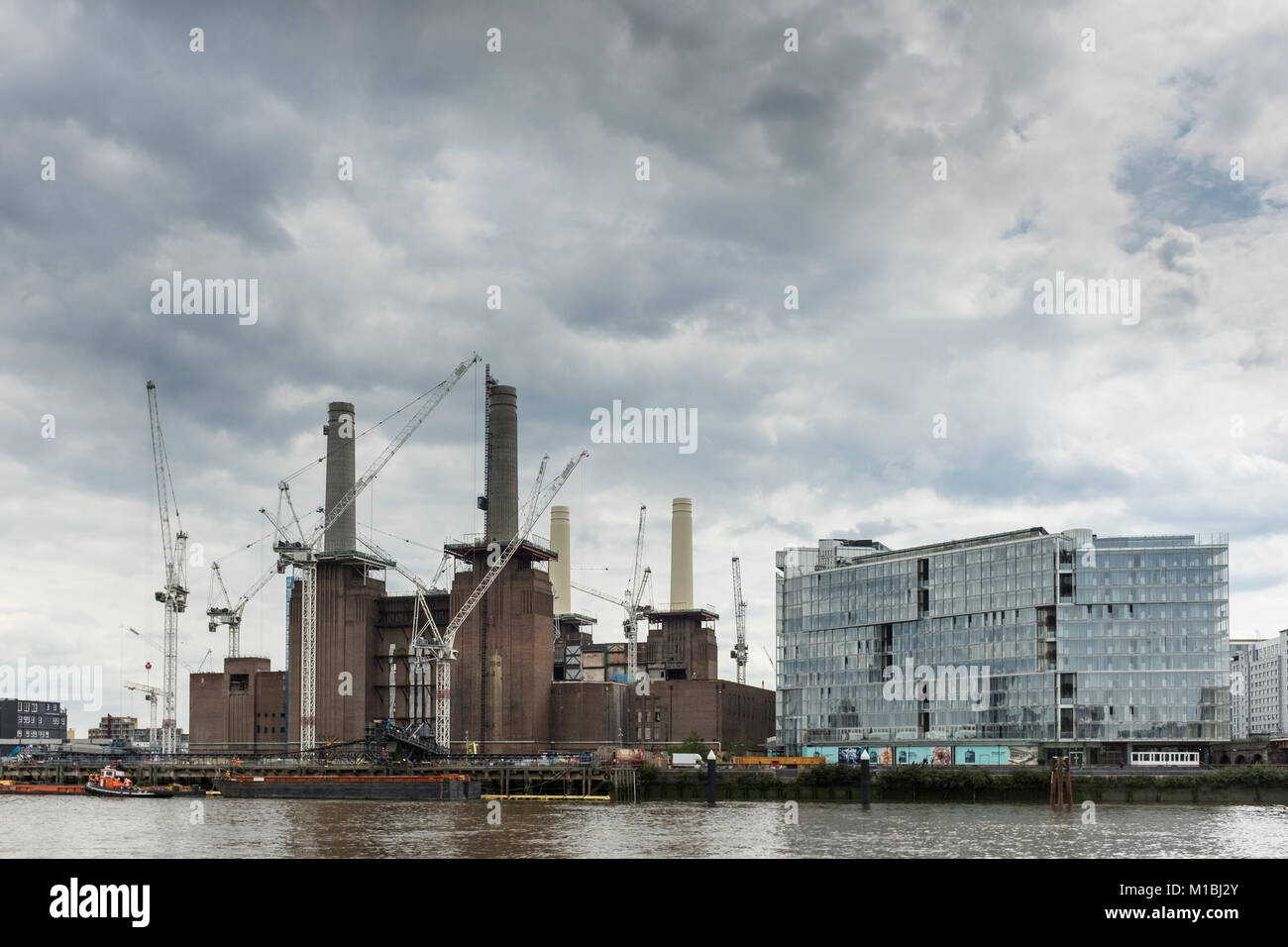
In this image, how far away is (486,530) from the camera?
536 ft

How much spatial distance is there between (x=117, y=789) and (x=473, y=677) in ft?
154

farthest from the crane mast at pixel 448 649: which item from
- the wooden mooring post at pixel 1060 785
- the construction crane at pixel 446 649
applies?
the wooden mooring post at pixel 1060 785

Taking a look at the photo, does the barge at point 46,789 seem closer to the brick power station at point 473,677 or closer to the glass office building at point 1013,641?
the brick power station at point 473,677

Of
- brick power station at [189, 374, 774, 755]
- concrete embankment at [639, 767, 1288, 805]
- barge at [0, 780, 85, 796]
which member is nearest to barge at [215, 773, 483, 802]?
concrete embankment at [639, 767, 1288, 805]

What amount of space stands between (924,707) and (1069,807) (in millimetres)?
58468

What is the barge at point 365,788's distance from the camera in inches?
4326

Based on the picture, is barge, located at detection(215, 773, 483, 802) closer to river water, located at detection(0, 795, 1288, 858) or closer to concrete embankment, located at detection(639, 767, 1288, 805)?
river water, located at detection(0, 795, 1288, 858)

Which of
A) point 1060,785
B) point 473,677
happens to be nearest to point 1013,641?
point 1060,785

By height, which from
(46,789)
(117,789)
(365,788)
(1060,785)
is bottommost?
(46,789)

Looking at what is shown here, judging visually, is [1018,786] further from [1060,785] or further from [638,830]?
[638,830]

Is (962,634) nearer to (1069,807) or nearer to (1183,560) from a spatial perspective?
(1183,560)

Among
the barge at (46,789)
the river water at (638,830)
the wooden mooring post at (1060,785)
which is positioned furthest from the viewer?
the barge at (46,789)

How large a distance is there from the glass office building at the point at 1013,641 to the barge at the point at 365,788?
2295 inches

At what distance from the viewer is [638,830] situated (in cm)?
7212
